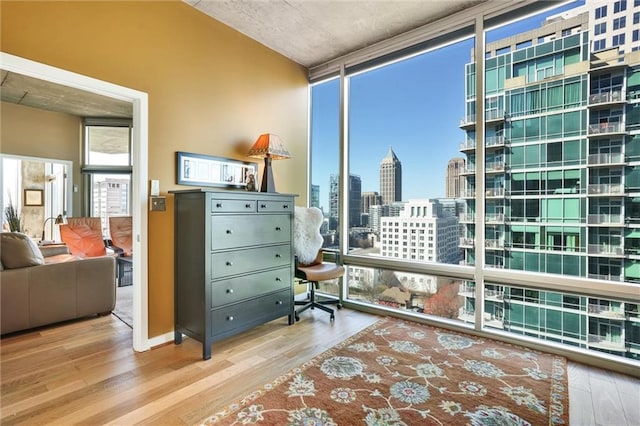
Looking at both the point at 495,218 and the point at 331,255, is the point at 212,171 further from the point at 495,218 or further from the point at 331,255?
the point at 495,218

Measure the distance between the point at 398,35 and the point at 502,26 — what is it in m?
0.99

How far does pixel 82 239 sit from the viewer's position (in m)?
5.05

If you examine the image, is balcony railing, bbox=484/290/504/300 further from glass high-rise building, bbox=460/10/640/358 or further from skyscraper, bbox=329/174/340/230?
skyscraper, bbox=329/174/340/230

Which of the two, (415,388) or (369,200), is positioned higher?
(369,200)

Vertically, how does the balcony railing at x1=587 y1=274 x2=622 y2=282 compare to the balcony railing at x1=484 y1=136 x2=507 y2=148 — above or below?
below

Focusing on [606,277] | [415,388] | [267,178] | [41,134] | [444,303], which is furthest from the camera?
[41,134]

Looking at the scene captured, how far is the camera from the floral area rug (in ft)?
5.80

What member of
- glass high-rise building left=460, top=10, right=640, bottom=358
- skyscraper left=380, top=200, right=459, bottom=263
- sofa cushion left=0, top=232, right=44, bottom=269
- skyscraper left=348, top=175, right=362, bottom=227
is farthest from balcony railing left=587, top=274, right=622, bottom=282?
sofa cushion left=0, top=232, right=44, bottom=269

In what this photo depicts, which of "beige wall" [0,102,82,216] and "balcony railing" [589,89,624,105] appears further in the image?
"beige wall" [0,102,82,216]

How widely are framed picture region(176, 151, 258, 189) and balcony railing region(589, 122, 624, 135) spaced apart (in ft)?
9.77

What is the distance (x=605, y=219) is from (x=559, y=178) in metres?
0.44

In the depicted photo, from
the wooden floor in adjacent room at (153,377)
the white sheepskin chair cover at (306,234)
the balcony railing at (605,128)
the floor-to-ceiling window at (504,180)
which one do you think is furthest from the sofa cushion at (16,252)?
the balcony railing at (605,128)

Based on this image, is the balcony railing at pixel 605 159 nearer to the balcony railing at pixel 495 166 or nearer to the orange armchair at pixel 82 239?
the balcony railing at pixel 495 166

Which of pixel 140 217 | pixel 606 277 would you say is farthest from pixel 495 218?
pixel 140 217
